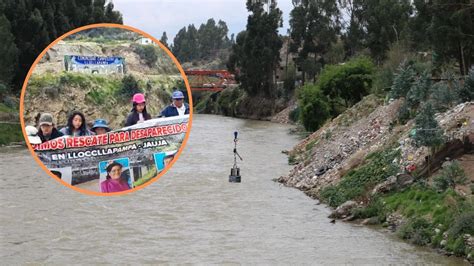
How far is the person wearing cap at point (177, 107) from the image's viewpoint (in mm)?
4469

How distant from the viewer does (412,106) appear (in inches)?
1076

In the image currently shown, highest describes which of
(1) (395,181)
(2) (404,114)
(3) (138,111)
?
(3) (138,111)

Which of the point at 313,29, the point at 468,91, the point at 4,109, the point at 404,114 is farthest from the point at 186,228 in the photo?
the point at 313,29

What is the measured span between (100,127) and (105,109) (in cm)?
16

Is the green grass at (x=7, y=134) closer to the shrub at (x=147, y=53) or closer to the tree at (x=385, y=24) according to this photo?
the tree at (x=385, y=24)

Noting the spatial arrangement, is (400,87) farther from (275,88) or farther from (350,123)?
(275,88)

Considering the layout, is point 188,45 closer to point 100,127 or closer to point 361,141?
point 361,141

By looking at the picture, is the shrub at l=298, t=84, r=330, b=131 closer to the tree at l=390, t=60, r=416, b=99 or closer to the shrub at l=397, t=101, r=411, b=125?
the tree at l=390, t=60, r=416, b=99

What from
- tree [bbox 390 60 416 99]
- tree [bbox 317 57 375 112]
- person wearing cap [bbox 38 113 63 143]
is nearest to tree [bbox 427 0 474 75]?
tree [bbox 390 60 416 99]

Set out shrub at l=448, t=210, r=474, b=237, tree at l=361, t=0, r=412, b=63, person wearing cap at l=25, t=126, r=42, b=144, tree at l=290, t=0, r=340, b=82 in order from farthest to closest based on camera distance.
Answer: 1. tree at l=290, t=0, r=340, b=82
2. tree at l=361, t=0, r=412, b=63
3. shrub at l=448, t=210, r=474, b=237
4. person wearing cap at l=25, t=126, r=42, b=144

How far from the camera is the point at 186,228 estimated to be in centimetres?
2012

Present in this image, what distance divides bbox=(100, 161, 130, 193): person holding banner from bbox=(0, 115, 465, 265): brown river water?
1239cm

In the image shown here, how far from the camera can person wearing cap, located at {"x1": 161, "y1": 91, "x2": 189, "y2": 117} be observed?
176 inches

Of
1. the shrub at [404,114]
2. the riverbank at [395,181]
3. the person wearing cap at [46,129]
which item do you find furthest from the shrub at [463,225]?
the person wearing cap at [46,129]
